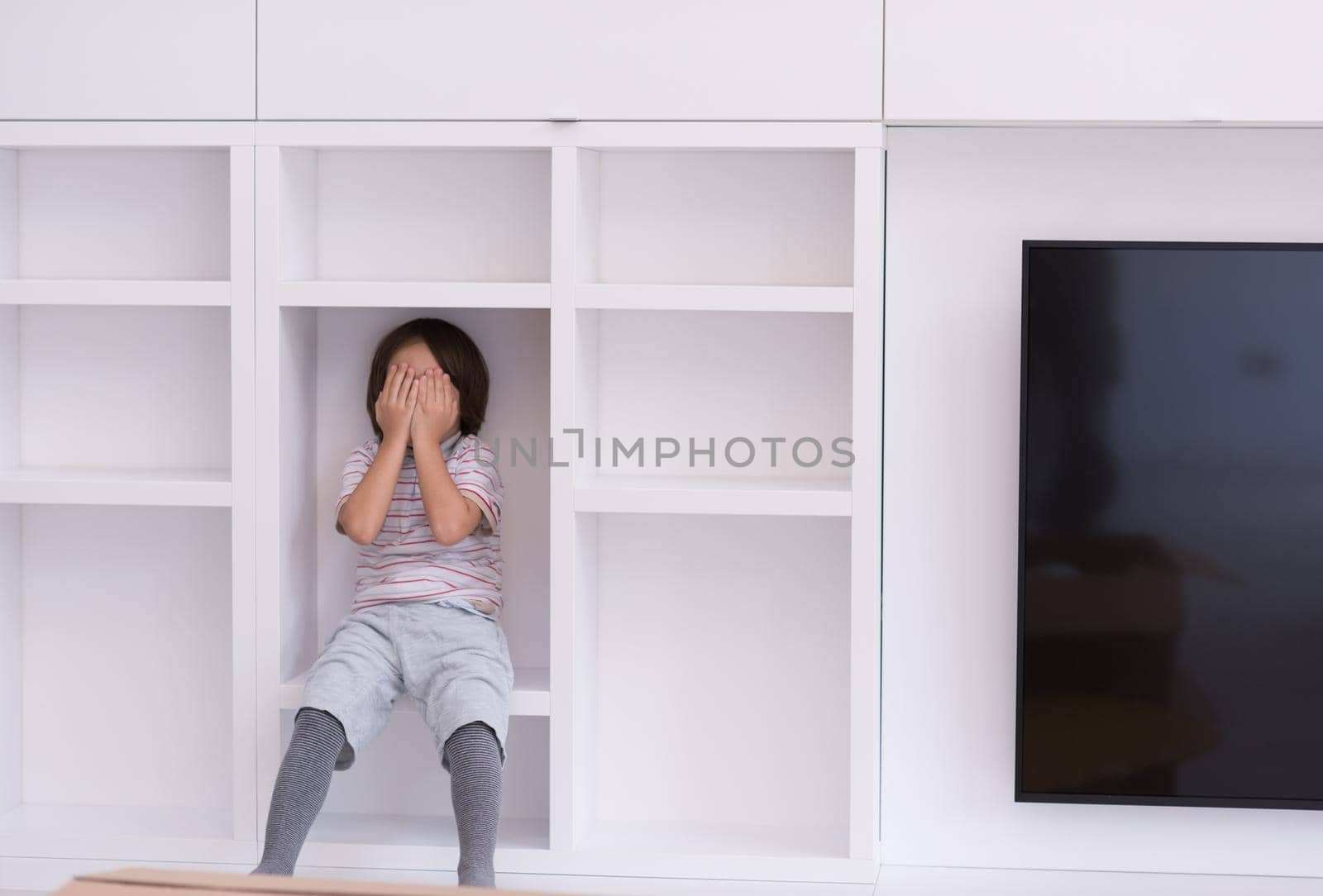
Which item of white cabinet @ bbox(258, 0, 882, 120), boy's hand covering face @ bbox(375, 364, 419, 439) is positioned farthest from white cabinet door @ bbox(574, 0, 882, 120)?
boy's hand covering face @ bbox(375, 364, 419, 439)

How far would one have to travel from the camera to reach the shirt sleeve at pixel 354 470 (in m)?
2.03

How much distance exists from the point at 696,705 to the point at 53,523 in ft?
3.72

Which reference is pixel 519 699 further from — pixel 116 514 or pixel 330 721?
pixel 116 514

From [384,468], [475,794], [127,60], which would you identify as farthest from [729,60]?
[475,794]

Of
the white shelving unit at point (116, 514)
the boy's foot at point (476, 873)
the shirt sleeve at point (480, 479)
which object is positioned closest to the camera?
the boy's foot at point (476, 873)

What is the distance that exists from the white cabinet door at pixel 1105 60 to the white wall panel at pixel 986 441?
0.48ft

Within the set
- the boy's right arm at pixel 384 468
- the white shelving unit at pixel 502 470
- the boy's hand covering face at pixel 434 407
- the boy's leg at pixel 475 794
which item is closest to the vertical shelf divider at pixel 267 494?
the white shelving unit at pixel 502 470

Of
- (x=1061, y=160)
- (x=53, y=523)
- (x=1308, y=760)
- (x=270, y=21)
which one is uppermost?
(x=270, y=21)

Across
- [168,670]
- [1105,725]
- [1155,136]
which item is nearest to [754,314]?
[1155,136]

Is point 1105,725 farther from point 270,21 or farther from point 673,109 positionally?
point 270,21

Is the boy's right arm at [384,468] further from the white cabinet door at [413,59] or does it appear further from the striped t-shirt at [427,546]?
the white cabinet door at [413,59]

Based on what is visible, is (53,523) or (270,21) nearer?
(270,21)

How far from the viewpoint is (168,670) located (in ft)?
7.28

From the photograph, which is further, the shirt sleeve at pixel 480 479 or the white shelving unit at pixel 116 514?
the white shelving unit at pixel 116 514
